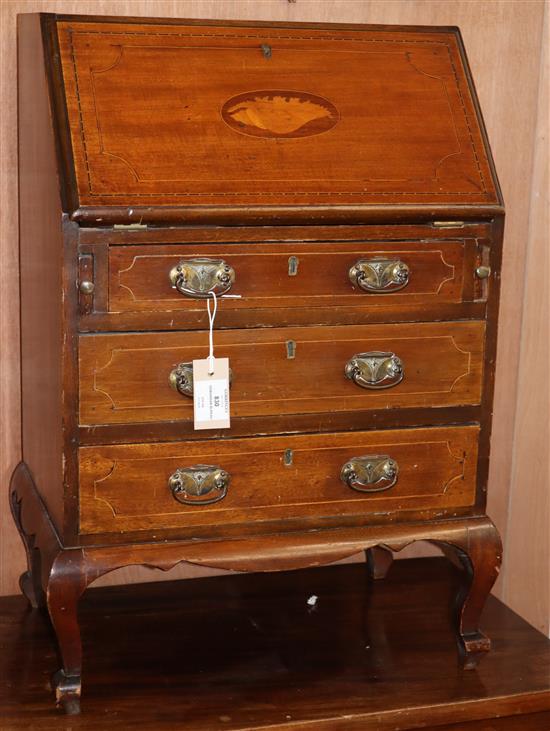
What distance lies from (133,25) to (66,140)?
35 centimetres

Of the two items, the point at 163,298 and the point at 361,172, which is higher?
the point at 361,172

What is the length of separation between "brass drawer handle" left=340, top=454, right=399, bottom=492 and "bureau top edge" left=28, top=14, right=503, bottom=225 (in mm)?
493

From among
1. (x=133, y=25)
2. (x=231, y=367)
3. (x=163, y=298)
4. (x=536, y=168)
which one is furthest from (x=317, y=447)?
(x=536, y=168)

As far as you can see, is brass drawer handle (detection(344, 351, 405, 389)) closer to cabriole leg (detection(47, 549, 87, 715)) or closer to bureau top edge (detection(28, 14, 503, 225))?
bureau top edge (detection(28, 14, 503, 225))

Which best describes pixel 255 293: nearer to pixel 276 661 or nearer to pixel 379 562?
pixel 276 661

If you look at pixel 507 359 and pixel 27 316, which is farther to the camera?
pixel 507 359

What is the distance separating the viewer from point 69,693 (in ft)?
7.06

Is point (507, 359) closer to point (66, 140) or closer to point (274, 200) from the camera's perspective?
point (274, 200)

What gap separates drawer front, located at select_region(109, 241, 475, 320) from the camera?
6.55ft

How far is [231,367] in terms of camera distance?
2.09 metres

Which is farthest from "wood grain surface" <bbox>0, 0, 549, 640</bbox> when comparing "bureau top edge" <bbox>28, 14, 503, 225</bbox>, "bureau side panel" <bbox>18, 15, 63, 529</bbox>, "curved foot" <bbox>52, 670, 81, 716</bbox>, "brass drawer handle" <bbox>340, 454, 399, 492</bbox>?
"brass drawer handle" <bbox>340, 454, 399, 492</bbox>

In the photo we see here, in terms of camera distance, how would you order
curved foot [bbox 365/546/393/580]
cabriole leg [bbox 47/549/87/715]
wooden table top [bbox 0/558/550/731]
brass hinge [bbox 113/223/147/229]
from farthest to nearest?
curved foot [bbox 365/546/393/580]
wooden table top [bbox 0/558/550/731]
cabriole leg [bbox 47/549/87/715]
brass hinge [bbox 113/223/147/229]

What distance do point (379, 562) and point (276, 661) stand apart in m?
0.54

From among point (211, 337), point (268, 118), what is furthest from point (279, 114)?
point (211, 337)
